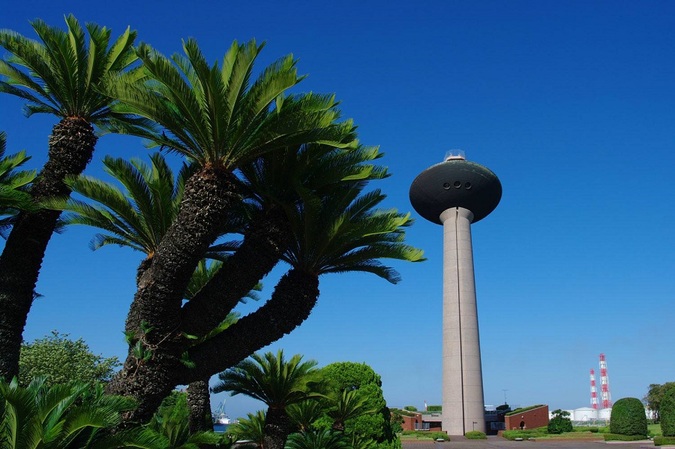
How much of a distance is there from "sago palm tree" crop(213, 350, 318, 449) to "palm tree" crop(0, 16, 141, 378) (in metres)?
9.25

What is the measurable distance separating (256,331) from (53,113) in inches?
292

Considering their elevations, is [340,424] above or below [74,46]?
below

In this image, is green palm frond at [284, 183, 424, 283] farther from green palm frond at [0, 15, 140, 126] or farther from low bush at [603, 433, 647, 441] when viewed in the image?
low bush at [603, 433, 647, 441]

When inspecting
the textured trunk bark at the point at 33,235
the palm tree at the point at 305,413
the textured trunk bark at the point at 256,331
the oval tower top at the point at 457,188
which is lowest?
the palm tree at the point at 305,413

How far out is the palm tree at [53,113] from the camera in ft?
46.5

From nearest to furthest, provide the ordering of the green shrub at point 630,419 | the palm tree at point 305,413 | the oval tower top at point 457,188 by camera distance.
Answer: the palm tree at point 305,413 < the green shrub at point 630,419 < the oval tower top at point 457,188

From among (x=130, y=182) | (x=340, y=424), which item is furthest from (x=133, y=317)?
(x=340, y=424)

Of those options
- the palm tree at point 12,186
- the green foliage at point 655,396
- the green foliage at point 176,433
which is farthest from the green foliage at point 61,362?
the green foliage at point 655,396

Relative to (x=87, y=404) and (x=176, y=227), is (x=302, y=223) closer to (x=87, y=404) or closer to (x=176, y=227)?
(x=176, y=227)

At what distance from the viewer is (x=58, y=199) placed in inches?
569

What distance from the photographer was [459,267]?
59.1 m

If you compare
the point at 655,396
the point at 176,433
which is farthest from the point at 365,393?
the point at 655,396

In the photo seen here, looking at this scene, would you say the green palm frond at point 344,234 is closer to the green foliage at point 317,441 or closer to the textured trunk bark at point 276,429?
the textured trunk bark at point 276,429

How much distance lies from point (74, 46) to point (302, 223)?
6.79 m
